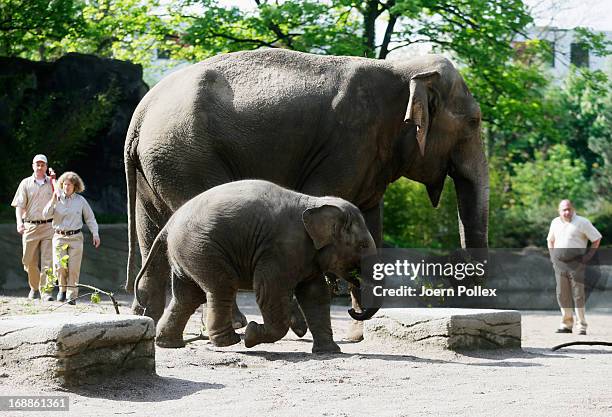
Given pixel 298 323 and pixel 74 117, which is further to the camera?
pixel 74 117

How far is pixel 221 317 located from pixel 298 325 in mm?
977

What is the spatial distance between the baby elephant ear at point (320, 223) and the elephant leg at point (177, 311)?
3.68 ft

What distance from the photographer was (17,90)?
20.8m

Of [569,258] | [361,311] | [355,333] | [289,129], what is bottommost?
[355,333]

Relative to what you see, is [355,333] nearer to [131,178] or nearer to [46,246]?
[131,178]

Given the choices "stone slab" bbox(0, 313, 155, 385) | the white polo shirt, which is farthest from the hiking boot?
"stone slab" bbox(0, 313, 155, 385)

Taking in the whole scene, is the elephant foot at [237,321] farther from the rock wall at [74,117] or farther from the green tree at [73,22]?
the green tree at [73,22]

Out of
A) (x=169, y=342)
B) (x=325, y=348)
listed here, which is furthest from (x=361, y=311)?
(x=169, y=342)

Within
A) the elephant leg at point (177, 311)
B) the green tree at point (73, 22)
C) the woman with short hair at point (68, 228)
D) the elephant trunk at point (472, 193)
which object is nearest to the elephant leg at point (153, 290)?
the elephant leg at point (177, 311)

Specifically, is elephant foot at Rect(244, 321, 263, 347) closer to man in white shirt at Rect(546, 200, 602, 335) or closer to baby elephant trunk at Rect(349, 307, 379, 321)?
baby elephant trunk at Rect(349, 307, 379, 321)

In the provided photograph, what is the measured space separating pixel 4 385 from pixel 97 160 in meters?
15.5

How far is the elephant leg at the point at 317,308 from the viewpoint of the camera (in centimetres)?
822

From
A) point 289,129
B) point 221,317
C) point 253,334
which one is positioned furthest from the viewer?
point 289,129

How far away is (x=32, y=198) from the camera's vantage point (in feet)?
45.5
